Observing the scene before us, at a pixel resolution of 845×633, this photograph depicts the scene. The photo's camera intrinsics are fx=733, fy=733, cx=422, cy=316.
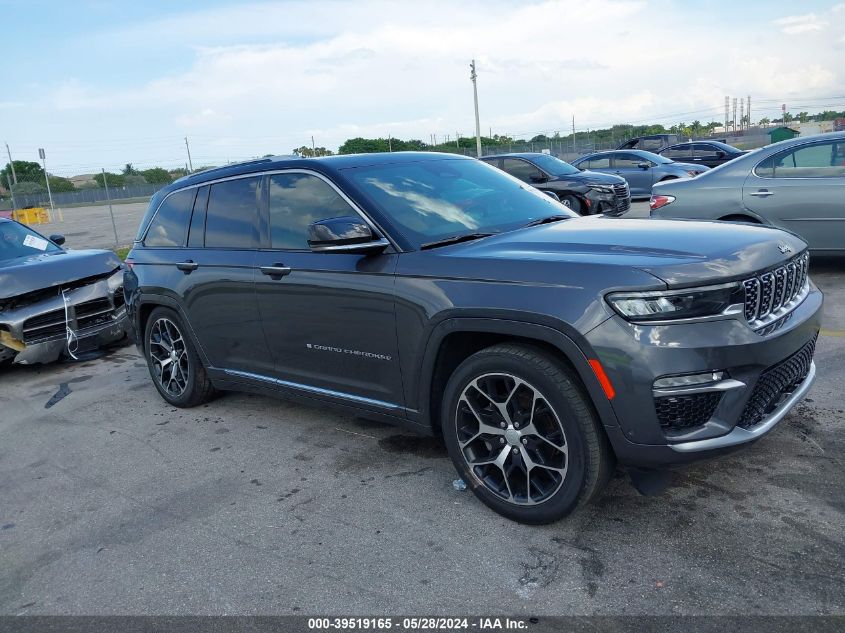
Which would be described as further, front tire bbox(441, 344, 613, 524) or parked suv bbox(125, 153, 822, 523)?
front tire bbox(441, 344, 613, 524)

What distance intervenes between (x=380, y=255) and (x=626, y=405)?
5.00 feet

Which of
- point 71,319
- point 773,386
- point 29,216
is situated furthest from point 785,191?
point 29,216

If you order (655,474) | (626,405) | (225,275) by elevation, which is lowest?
(655,474)

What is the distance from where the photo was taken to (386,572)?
3166 millimetres

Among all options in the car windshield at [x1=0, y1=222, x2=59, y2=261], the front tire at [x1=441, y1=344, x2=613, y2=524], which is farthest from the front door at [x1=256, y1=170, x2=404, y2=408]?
the car windshield at [x1=0, y1=222, x2=59, y2=261]

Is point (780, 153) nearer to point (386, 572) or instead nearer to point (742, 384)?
point (742, 384)

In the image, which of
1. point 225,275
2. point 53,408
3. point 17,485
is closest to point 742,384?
point 225,275

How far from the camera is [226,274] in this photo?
4781 millimetres

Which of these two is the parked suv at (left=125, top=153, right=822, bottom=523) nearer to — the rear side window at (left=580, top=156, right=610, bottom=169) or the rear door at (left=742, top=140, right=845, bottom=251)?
the rear door at (left=742, top=140, right=845, bottom=251)

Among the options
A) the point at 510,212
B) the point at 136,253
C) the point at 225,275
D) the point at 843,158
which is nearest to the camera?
the point at 510,212

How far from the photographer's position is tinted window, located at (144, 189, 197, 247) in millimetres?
5359

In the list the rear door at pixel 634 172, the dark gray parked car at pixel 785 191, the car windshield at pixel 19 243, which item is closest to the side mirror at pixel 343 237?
the dark gray parked car at pixel 785 191

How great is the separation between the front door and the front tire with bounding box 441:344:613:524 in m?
0.50

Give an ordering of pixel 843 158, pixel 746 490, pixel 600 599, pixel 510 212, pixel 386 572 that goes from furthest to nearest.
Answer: pixel 843 158 → pixel 510 212 → pixel 746 490 → pixel 386 572 → pixel 600 599
